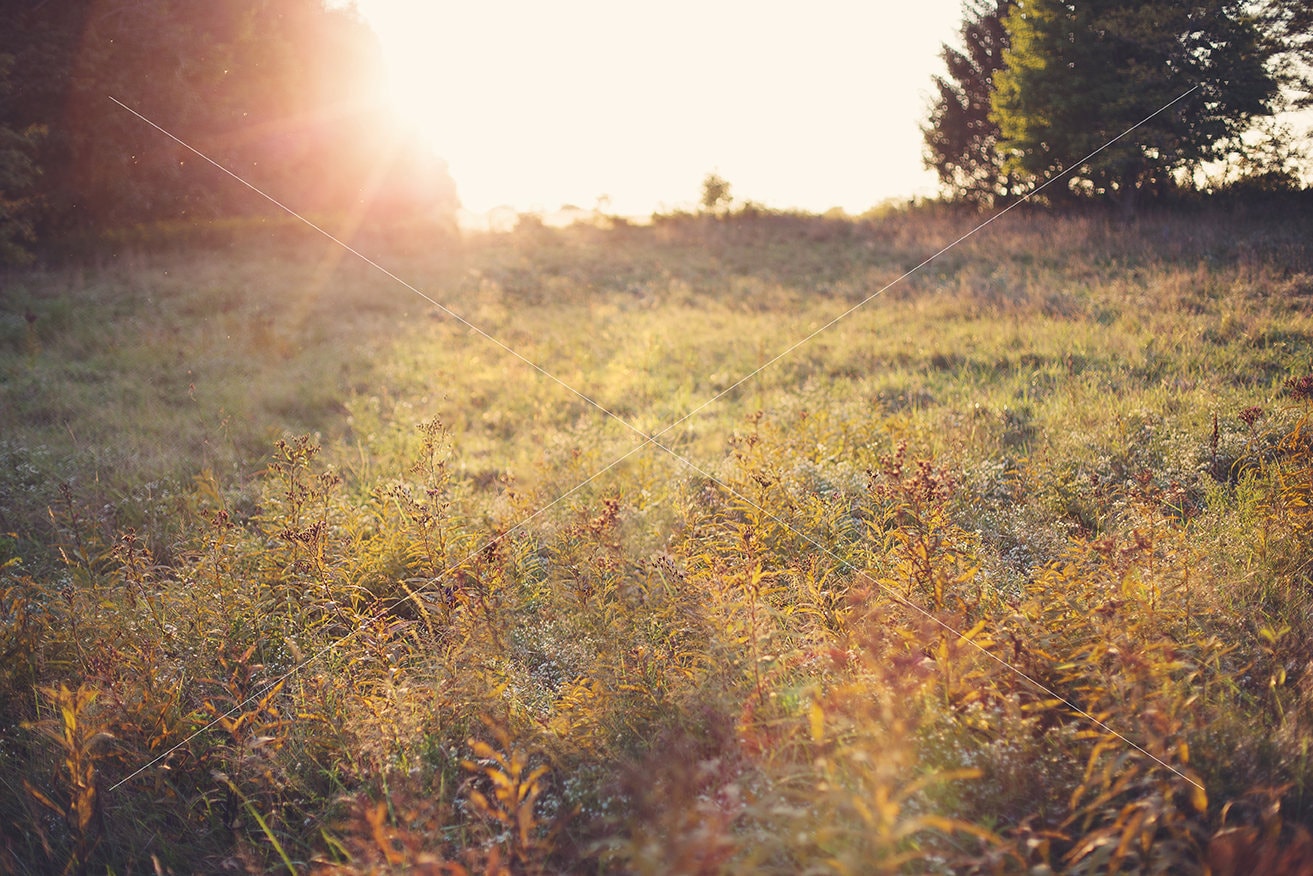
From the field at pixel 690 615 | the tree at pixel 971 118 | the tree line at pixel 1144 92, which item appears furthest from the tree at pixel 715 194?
the field at pixel 690 615

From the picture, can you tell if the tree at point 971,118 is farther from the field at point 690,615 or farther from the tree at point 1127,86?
the field at point 690,615

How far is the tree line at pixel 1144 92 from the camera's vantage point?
1230 cm

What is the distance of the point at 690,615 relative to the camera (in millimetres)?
3223

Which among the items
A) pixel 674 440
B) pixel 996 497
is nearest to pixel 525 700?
pixel 996 497

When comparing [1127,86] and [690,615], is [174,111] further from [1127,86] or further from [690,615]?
[1127,86]

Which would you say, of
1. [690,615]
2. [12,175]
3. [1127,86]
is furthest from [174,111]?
[1127,86]

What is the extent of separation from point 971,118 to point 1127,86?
976cm

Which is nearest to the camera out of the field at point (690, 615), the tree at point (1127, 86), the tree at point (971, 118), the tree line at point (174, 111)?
the field at point (690, 615)

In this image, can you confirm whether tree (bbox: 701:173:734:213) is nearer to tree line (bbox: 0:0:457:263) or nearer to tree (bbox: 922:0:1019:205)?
tree (bbox: 922:0:1019:205)

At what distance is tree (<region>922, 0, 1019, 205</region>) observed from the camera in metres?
22.2

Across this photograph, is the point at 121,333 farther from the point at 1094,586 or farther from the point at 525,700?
the point at 1094,586

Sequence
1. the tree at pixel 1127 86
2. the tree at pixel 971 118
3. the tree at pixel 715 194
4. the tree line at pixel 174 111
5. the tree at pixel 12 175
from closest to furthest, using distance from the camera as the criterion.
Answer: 1. the tree at pixel 12 175
2. the tree at pixel 1127 86
3. the tree line at pixel 174 111
4. the tree at pixel 971 118
5. the tree at pixel 715 194

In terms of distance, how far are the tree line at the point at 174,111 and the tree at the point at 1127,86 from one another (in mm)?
18525

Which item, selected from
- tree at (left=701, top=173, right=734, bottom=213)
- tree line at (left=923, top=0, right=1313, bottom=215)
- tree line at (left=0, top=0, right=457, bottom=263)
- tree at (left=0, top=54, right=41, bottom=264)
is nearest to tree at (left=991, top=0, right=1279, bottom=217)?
tree line at (left=923, top=0, right=1313, bottom=215)
